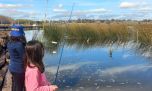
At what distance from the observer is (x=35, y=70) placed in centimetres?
402

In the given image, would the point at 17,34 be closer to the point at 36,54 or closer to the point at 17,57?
the point at 17,57

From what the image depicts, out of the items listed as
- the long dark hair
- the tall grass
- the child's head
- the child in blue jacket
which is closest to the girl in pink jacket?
the long dark hair

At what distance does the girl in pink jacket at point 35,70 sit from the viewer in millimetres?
3980

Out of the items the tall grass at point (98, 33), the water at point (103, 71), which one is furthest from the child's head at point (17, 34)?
the tall grass at point (98, 33)

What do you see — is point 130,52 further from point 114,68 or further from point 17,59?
point 17,59

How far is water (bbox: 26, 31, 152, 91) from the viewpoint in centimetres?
1288

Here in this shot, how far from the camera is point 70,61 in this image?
63.0ft

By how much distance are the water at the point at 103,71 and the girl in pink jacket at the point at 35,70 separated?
8202mm

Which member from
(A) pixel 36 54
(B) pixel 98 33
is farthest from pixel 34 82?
(B) pixel 98 33

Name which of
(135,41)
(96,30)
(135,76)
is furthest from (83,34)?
(135,76)

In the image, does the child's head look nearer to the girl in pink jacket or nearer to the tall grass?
the girl in pink jacket

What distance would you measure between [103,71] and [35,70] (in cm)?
1223

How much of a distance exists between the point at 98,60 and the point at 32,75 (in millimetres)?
16019

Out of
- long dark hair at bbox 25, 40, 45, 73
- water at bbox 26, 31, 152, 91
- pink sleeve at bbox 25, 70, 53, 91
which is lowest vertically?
water at bbox 26, 31, 152, 91
